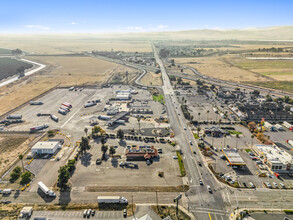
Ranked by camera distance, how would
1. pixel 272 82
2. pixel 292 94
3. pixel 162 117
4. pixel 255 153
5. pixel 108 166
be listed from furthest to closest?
1. pixel 272 82
2. pixel 292 94
3. pixel 162 117
4. pixel 255 153
5. pixel 108 166

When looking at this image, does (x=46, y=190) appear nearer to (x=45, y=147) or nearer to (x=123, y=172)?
(x=123, y=172)

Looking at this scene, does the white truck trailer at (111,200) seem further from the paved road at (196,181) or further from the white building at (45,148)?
the white building at (45,148)

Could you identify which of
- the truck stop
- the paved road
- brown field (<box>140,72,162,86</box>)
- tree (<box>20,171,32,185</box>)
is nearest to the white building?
tree (<box>20,171,32,185</box>)

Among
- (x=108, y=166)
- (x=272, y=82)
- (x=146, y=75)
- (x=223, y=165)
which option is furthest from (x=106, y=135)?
(x=272, y=82)

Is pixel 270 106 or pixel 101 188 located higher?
pixel 270 106

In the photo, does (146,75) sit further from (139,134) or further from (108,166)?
(108,166)

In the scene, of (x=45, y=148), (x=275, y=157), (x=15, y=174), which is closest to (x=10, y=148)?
(x=45, y=148)

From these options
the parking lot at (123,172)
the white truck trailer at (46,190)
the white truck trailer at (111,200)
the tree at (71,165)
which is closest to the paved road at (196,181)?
the parking lot at (123,172)
